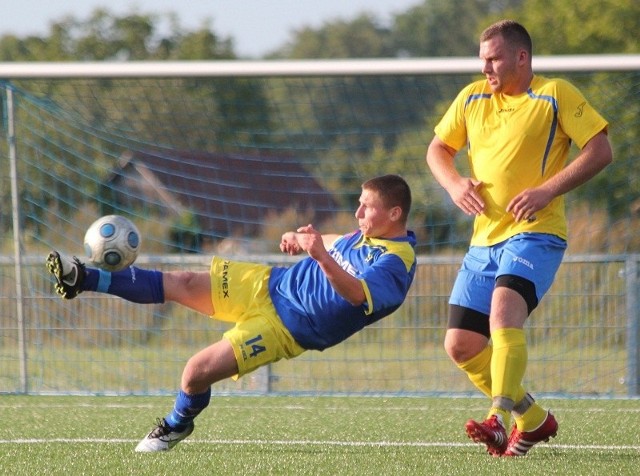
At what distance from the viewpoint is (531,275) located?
5.89 metres

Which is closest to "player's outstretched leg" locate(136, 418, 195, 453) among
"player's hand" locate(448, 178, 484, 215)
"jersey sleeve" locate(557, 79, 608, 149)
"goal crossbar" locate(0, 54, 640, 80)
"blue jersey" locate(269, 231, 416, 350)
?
"blue jersey" locate(269, 231, 416, 350)

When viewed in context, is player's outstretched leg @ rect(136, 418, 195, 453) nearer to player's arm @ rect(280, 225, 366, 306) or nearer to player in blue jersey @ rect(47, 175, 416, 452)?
player in blue jersey @ rect(47, 175, 416, 452)

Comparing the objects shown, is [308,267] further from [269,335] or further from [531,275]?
[531,275]

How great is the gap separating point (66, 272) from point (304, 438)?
167cm

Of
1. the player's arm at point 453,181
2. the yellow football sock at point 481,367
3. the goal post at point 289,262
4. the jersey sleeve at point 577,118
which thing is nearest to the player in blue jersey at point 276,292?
the player's arm at point 453,181

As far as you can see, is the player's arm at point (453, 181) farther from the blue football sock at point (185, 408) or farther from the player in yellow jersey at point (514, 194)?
the blue football sock at point (185, 408)

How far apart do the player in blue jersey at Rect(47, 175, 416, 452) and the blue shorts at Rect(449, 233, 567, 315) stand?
0.90 ft

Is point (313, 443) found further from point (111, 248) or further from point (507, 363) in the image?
point (111, 248)

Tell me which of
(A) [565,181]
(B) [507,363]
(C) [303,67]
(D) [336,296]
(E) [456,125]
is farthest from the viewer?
(C) [303,67]

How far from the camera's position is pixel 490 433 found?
18.3 ft

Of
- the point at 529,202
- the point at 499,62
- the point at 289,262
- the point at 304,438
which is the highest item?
the point at 499,62

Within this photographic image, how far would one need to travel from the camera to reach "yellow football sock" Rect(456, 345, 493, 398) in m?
6.20

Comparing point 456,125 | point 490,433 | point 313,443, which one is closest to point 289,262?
point 313,443

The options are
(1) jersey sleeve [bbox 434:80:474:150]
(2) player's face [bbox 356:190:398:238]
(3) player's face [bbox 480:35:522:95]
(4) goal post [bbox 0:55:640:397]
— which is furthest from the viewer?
(4) goal post [bbox 0:55:640:397]
